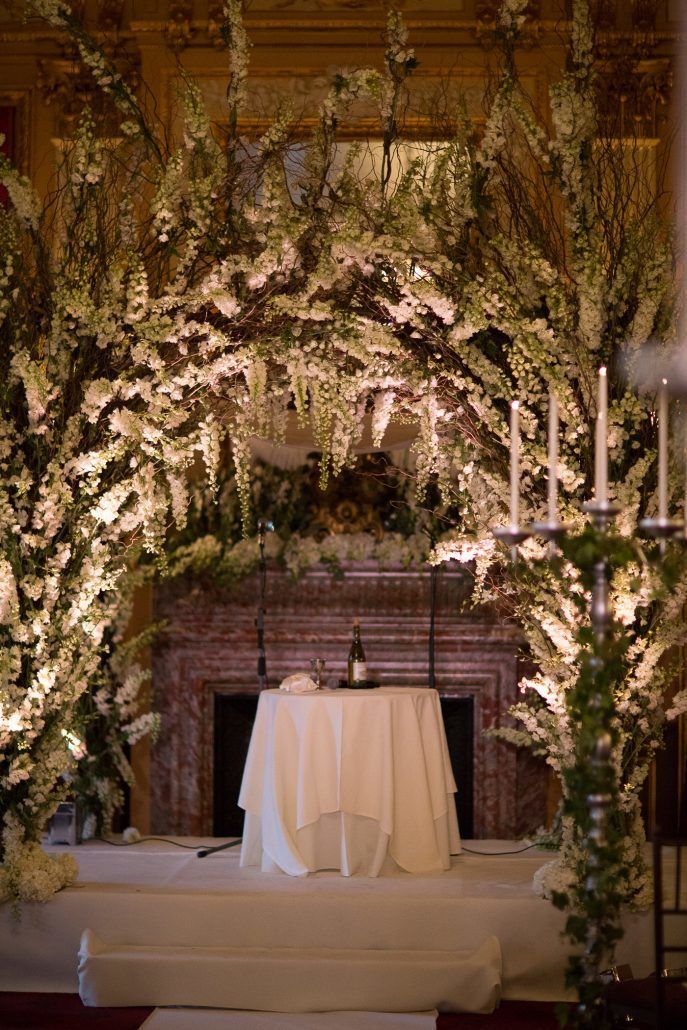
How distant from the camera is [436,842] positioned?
4.95 metres

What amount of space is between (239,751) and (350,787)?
7.44 feet

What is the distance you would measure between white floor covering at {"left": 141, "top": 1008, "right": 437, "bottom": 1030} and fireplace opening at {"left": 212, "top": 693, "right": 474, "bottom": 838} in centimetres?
269

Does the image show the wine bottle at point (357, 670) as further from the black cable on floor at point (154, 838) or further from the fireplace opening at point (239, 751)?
the fireplace opening at point (239, 751)

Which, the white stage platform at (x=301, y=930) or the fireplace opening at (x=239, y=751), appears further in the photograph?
the fireplace opening at (x=239, y=751)

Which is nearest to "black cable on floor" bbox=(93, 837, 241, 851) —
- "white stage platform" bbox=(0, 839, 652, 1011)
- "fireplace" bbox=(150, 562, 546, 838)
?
"fireplace" bbox=(150, 562, 546, 838)

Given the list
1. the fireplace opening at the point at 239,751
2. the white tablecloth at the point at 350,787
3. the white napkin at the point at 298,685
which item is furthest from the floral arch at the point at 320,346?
the fireplace opening at the point at 239,751

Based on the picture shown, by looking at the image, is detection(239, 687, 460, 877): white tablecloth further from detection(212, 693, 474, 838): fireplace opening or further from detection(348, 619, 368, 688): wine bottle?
detection(212, 693, 474, 838): fireplace opening

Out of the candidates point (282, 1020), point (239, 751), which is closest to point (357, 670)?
point (282, 1020)

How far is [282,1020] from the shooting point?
4000 mm

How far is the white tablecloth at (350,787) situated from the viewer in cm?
480

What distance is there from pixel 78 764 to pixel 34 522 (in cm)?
205

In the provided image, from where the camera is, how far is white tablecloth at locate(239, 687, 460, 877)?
4805 mm

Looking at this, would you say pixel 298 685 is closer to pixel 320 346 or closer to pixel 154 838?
pixel 154 838

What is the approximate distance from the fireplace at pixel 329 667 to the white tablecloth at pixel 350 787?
5.80 ft
